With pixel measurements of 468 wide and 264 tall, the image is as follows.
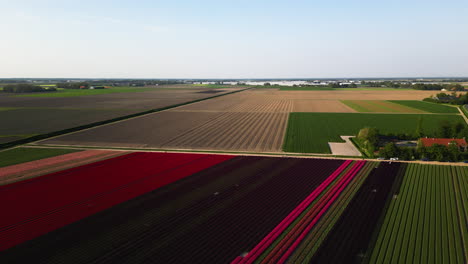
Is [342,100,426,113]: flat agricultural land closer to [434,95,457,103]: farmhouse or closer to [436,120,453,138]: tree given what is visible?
[434,95,457,103]: farmhouse

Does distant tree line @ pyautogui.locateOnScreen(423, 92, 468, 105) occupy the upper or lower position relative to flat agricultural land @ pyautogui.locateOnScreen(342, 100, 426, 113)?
upper

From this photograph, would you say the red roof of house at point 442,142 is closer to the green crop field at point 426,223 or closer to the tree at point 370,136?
the tree at point 370,136

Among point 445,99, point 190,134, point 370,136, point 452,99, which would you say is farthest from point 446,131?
point 445,99

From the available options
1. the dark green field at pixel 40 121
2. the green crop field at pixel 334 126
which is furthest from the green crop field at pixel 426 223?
the dark green field at pixel 40 121

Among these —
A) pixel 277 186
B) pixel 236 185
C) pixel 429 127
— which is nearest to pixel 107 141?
pixel 236 185

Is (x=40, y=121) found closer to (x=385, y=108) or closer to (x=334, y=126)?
(x=334, y=126)

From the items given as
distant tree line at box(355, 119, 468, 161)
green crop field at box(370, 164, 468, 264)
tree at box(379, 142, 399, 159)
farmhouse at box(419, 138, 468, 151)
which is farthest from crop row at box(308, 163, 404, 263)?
farmhouse at box(419, 138, 468, 151)

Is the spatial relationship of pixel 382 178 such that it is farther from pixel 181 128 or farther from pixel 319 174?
pixel 181 128
